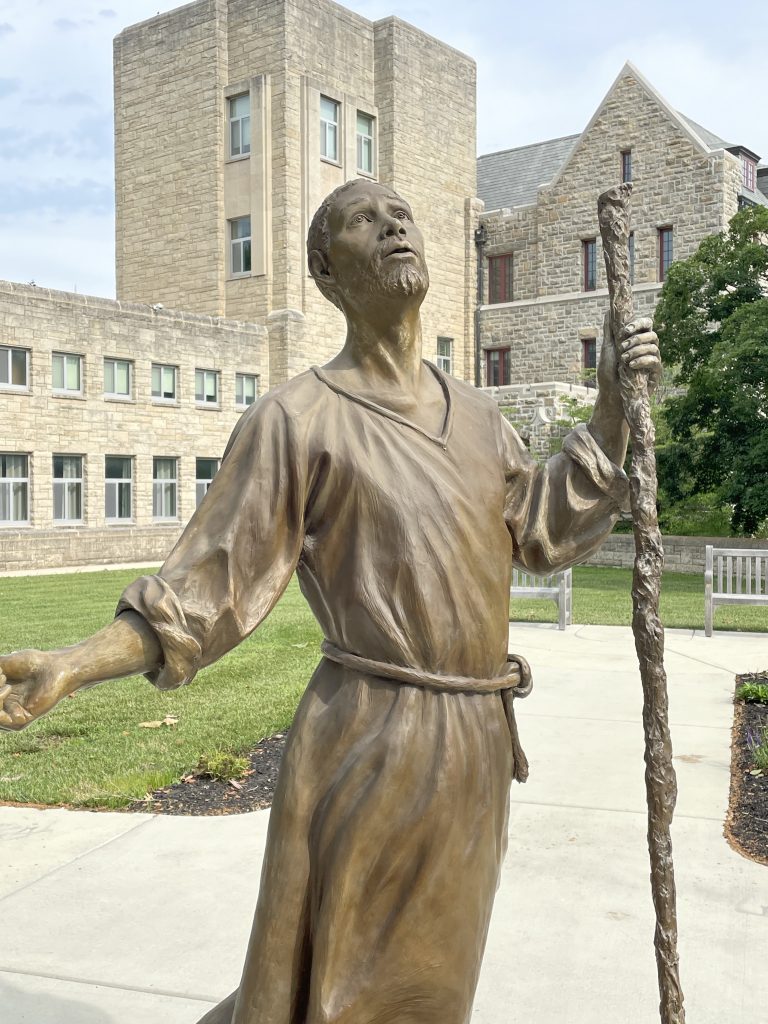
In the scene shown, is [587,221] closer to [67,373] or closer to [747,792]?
[67,373]

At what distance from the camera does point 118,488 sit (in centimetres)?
2461

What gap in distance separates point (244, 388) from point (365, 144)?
364 inches

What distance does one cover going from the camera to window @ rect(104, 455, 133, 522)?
24.3 metres

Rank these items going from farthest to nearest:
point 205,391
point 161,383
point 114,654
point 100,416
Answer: point 205,391 → point 161,383 → point 100,416 → point 114,654

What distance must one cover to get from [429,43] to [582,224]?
7.35 meters

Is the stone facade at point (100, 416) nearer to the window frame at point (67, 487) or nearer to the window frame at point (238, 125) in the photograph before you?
the window frame at point (67, 487)

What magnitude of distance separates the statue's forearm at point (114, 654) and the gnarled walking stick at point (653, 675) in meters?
0.97

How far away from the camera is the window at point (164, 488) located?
25484mm

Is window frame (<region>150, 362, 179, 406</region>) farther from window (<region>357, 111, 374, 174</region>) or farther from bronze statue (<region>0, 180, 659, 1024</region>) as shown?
bronze statue (<region>0, 180, 659, 1024</region>)

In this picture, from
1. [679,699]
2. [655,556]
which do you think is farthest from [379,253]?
[679,699]

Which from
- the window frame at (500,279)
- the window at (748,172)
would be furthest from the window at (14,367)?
the window at (748,172)

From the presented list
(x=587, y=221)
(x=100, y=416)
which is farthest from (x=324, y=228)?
(x=587, y=221)

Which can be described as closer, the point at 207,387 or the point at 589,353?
the point at 207,387

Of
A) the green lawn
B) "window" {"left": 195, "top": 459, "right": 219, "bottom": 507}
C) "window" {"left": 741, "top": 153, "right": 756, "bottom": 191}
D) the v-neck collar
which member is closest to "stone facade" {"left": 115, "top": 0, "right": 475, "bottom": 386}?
"window" {"left": 195, "top": 459, "right": 219, "bottom": 507}
